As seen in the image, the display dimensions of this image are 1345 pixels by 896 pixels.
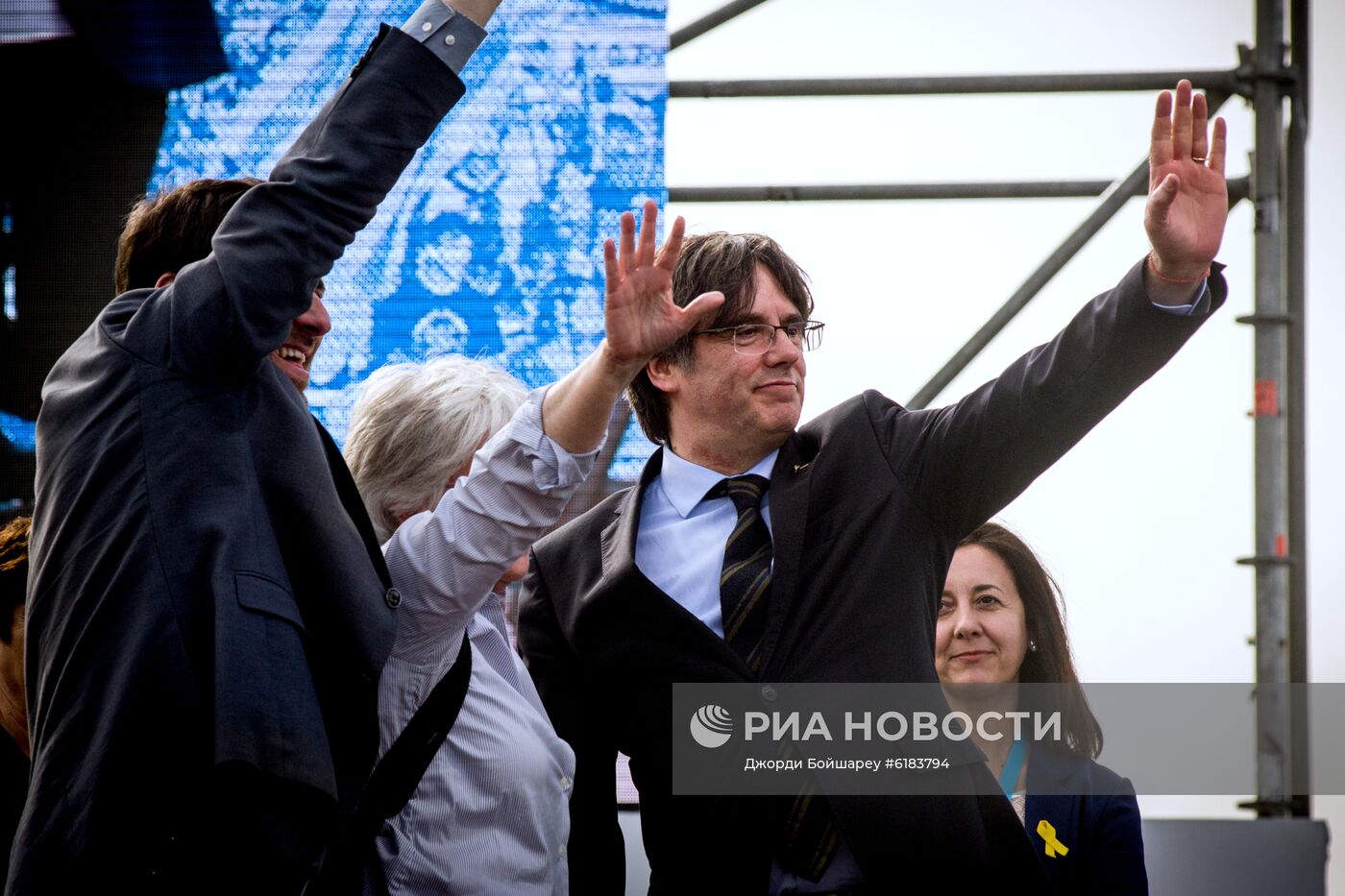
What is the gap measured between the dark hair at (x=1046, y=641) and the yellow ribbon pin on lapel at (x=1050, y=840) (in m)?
0.21

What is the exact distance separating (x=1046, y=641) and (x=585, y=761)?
951 millimetres

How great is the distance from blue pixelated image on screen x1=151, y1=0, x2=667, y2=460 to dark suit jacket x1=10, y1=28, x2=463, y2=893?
151 cm

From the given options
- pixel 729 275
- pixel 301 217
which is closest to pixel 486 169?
pixel 729 275

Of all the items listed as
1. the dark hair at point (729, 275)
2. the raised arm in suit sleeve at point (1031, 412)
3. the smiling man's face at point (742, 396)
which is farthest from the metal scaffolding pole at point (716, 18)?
the raised arm in suit sleeve at point (1031, 412)

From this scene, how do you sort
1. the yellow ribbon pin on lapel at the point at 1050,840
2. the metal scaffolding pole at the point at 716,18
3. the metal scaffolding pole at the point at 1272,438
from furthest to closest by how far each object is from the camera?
1. the metal scaffolding pole at the point at 716,18
2. the metal scaffolding pole at the point at 1272,438
3. the yellow ribbon pin on lapel at the point at 1050,840

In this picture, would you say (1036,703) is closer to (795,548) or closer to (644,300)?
(795,548)

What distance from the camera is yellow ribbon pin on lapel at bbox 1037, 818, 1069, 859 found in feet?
7.70

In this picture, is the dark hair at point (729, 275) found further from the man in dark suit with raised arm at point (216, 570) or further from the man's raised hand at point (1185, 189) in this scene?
the man in dark suit with raised arm at point (216, 570)

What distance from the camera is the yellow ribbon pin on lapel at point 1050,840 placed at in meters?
2.35

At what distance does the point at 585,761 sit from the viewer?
88.0 inches

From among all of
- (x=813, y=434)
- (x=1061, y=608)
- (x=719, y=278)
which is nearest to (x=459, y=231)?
(x=719, y=278)

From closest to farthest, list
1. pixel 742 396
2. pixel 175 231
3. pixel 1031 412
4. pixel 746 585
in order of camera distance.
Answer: pixel 175 231 → pixel 1031 412 → pixel 746 585 → pixel 742 396

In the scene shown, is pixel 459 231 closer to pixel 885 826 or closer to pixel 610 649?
pixel 610 649

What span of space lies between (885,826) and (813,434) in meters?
0.62
